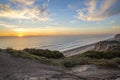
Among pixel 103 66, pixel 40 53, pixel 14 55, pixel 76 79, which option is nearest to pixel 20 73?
pixel 76 79

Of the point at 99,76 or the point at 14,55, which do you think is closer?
the point at 99,76

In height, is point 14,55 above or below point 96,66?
above

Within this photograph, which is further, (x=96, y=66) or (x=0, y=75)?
(x=96, y=66)

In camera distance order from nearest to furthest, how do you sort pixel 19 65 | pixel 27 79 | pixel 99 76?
pixel 27 79
pixel 99 76
pixel 19 65

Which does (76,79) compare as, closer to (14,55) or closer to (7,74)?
(7,74)

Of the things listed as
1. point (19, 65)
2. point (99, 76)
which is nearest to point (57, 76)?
point (99, 76)

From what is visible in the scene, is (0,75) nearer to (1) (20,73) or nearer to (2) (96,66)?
(1) (20,73)

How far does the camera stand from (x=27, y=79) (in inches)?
297

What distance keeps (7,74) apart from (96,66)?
19.1ft

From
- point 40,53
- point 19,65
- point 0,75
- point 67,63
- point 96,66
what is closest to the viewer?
point 0,75

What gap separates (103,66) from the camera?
37.1 feet

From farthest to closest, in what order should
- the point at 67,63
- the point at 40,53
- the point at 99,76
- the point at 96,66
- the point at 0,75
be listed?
the point at 40,53, the point at 67,63, the point at 96,66, the point at 99,76, the point at 0,75

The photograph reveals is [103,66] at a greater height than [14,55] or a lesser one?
lesser

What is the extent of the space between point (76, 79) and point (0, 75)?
3.69m
